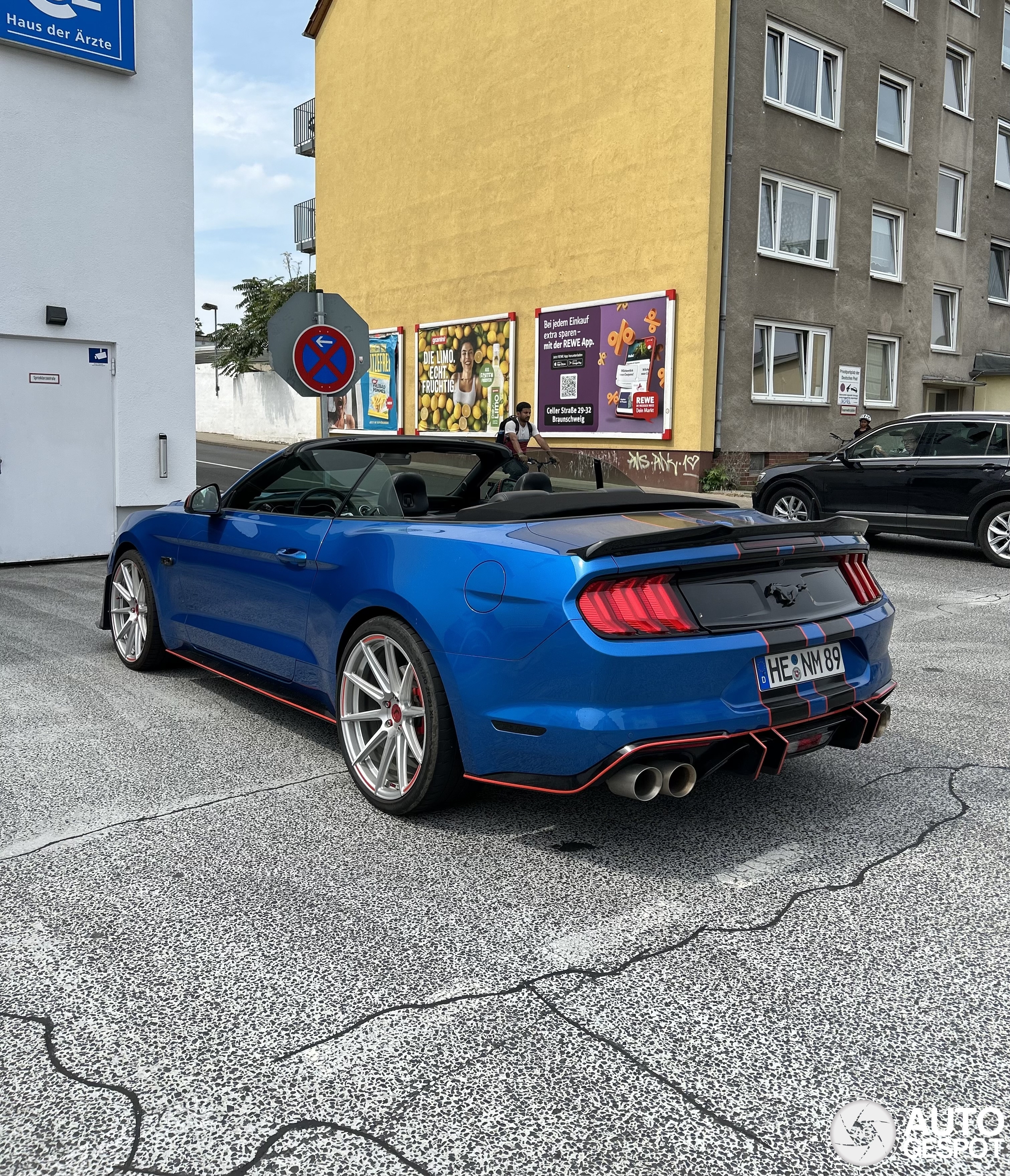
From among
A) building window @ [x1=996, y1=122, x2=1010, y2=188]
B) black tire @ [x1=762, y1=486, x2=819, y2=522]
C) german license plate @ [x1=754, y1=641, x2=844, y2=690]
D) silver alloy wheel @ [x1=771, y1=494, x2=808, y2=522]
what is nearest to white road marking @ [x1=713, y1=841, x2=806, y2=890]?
german license plate @ [x1=754, y1=641, x2=844, y2=690]

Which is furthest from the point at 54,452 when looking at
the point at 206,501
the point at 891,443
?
the point at 891,443

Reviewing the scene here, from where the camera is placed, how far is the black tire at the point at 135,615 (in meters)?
6.18

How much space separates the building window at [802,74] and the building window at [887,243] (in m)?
2.68

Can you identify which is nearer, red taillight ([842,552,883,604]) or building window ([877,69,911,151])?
red taillight ([842,552,883,604])

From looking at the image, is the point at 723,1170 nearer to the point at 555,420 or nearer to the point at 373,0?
the point at 555,420

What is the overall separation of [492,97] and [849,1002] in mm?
25610

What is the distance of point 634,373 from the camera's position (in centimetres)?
2195

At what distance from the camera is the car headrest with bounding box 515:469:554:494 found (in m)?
4.54

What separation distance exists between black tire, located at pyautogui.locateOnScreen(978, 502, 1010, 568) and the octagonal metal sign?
22.6ft

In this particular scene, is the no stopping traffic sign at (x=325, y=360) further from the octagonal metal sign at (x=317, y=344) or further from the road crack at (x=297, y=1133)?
the road crack at (x=297, y=1133)

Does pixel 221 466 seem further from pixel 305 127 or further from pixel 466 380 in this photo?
pixel 305 127

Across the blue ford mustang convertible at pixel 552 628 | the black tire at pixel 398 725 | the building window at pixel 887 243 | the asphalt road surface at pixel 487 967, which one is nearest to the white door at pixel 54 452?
the asphalt road surface at pixel 487 967

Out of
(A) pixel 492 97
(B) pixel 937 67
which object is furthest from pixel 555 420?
(B) pixel 937 67

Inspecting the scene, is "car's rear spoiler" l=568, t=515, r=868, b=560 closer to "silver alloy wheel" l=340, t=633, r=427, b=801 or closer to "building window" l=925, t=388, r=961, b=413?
Result: "silver alloy wheel" l=340, t=633, r=427, b=801
